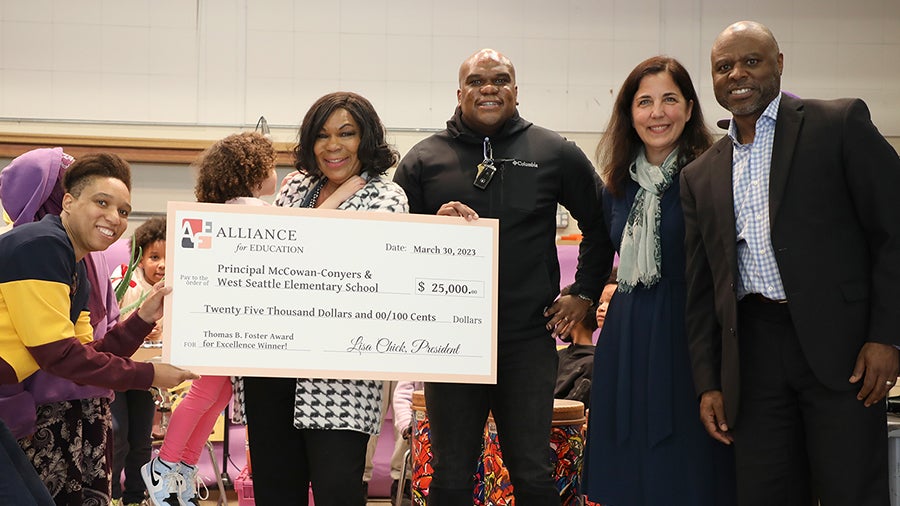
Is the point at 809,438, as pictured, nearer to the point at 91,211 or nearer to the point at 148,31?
the point at 91,211

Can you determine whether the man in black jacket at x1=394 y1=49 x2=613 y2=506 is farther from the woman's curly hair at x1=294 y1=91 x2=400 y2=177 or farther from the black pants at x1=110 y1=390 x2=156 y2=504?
the black pants at x1=110 y1=390 x2=156 y2=504

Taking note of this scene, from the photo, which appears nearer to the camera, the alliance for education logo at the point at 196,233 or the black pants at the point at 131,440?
the alliance for education logo at the point at 196,233

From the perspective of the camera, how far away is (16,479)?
2.61 meters

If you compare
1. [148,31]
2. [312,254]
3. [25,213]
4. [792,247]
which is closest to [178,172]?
[148,31]

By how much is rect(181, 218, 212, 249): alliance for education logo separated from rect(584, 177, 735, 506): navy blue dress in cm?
134

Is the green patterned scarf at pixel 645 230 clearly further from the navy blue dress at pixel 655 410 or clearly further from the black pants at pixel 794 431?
the black pants at pixel 794 431

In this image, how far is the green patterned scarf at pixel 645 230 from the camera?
3.14m

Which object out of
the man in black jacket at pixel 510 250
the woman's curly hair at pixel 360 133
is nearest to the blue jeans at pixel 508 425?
the man in black jacket at pixel 510 250

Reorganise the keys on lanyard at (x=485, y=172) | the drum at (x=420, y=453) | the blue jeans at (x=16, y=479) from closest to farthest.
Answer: the blue jeans at (x=16, y=479) → the keys on lanyard at (x=485, y=172) → the drum at (x=420, y=453)

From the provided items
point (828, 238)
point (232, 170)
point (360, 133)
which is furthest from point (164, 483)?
point (828, 238)

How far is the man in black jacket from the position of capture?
3.10 metres

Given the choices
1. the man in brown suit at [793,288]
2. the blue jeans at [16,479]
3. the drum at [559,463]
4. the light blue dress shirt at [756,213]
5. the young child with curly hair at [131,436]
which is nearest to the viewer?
the blue jeans at [16,479]

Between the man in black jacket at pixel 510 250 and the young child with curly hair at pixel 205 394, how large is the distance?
A: 1020mm

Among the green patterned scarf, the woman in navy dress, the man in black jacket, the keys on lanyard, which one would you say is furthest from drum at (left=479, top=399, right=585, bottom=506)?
the keys on lanyard
